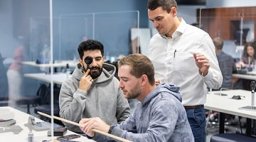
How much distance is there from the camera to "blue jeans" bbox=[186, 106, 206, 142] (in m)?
2.50

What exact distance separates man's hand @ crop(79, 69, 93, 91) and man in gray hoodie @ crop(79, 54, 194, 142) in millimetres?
603

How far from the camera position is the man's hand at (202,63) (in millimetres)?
2322

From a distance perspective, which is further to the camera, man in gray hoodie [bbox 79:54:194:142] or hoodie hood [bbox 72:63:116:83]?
hoodie hood [bbox 72:63:116:83]

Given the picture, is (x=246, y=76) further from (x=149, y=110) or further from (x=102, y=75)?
(x=149, y=110)

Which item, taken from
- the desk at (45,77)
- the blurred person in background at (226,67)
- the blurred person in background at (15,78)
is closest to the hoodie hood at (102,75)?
the blurred person in background at (15,78)

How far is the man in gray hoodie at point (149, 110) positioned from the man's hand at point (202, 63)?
1.31ft

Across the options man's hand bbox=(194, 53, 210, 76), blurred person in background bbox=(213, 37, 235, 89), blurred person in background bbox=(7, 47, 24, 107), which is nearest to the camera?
man's hand bbox=(194, 53, 210, 76)

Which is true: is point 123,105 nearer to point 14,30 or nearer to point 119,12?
point 14,30

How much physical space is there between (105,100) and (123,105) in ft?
0.45

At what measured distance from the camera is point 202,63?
91.7 inches

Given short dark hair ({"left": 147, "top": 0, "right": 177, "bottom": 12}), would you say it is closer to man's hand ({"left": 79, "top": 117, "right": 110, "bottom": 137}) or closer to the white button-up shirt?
the white button-up shirt

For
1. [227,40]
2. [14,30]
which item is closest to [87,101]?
[14,30]

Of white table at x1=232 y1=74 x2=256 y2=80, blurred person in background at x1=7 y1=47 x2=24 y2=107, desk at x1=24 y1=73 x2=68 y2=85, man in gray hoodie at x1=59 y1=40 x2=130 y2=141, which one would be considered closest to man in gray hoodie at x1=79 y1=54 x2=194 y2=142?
man in gray hoodie at x1=59 y1=40 x2=130 y2=141

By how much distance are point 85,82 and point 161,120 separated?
88 centimetres
